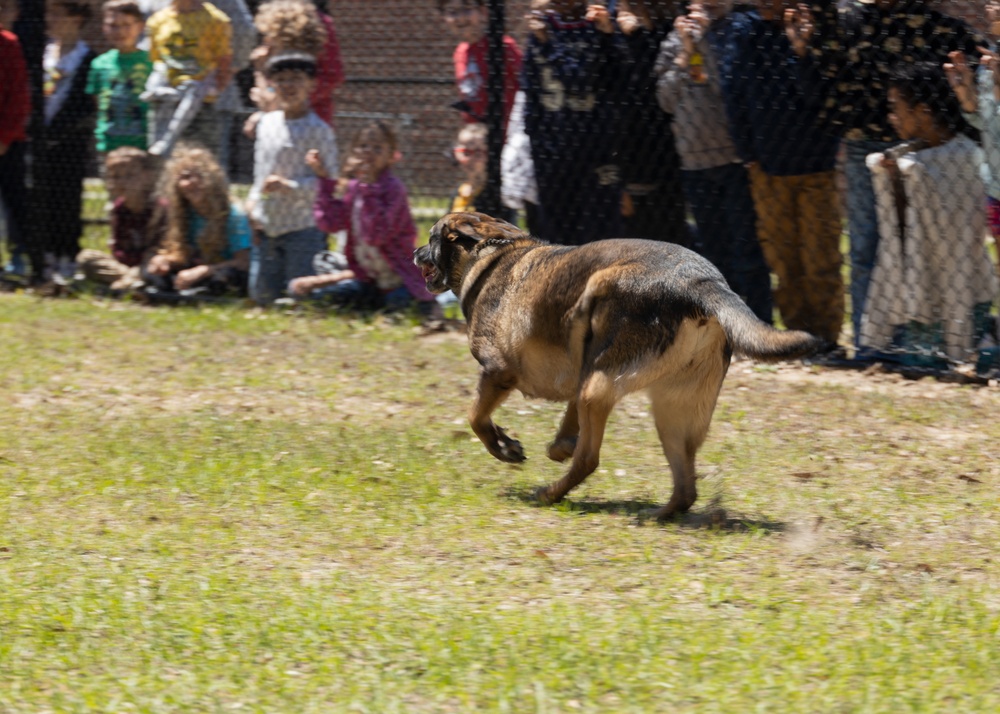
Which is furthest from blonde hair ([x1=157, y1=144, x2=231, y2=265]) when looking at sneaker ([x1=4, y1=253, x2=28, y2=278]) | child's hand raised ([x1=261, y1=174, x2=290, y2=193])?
sneaker ([x1=4, y1=253, x2=28, y2=278])

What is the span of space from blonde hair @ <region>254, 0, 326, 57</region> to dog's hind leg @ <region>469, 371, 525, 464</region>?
506 centimetres

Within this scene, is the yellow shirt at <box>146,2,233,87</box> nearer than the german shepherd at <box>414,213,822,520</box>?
No

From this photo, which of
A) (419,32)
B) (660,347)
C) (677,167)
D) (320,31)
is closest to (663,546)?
(660,347)

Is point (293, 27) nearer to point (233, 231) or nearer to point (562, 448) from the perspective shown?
point (233, 231)

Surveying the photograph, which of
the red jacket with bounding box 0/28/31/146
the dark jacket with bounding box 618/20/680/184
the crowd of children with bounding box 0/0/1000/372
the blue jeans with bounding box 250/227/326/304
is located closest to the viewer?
the crowd of children with bounding box 0/0/1000/372

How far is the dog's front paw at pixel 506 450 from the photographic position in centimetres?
567

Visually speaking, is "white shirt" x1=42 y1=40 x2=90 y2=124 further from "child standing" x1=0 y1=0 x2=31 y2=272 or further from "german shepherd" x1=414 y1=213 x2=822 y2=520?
"german shepherd" x1=414 y1=213 x2=822 y2=520

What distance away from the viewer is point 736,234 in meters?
8.24

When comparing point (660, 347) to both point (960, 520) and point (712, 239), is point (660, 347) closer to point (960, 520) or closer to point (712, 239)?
point (960, 520)

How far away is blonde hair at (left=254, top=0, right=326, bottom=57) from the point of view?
387 inches

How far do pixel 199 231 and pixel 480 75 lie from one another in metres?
2.47

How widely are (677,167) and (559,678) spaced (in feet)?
17.5

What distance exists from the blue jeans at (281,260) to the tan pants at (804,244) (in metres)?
3.36

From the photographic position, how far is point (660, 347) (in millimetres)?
4840
